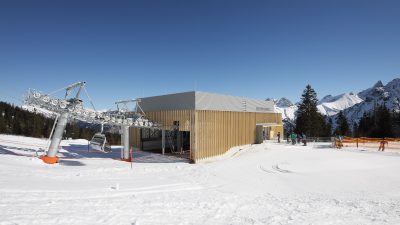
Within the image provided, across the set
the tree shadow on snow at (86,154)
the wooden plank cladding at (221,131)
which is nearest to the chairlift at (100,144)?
the tree shadow on snow at (86,154)

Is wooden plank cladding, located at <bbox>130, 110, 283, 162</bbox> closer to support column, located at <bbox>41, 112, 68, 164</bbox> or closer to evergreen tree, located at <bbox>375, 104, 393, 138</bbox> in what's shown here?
support column, located at <bbox>41, 112, 68, 164</bbox>

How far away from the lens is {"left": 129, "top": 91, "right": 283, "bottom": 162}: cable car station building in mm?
29094

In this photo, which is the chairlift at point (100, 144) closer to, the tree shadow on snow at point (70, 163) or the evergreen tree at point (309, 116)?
the tree shadow on snow at point (70, 163)

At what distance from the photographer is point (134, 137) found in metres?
36.8

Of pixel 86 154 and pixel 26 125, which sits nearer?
pixel 86 154

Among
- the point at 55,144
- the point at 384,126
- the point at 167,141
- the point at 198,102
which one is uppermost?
the point at 198,102

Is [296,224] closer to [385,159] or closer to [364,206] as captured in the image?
[364,206]

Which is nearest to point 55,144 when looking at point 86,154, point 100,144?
point 100,144

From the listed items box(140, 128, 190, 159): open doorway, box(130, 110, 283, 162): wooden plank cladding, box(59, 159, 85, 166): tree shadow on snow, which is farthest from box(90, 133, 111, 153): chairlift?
box(140, 128, 190, 159): open doorway

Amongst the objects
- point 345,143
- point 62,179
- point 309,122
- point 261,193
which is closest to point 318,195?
point 261,193

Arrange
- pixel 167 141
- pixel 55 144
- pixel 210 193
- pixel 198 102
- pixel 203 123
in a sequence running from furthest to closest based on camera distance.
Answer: pixel 167 141 → pixel 203 123 → pixel 198 102 → pixel 55 144 → pixel 210 193

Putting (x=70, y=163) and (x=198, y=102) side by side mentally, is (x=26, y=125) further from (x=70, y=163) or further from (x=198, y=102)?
(x=198, y=102)

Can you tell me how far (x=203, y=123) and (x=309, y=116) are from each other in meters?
45.9

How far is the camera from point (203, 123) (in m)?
29.4
